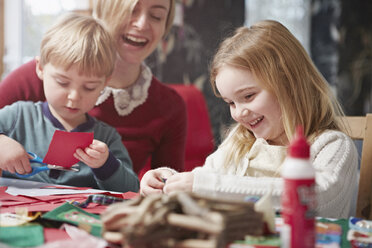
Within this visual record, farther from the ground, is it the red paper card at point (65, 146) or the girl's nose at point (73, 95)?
the girl's nose at point (73, 95)

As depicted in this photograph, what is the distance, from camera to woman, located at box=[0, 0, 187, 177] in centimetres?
182

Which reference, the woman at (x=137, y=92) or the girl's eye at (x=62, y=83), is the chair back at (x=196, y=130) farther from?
the girl's eye at (x=62, y=83)

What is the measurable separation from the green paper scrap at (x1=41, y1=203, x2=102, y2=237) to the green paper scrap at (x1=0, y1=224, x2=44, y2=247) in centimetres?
5

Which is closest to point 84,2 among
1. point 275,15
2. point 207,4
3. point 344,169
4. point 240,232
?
point 207,4

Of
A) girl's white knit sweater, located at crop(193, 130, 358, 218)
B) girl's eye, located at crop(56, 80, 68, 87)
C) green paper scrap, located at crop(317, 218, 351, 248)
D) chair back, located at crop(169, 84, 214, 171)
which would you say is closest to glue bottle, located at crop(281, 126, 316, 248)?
green paper scrap, located at crop(317, 218, 351, 248)

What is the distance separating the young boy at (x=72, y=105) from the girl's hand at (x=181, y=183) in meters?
0.47

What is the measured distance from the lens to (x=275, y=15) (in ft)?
13.1

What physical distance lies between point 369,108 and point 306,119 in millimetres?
3166

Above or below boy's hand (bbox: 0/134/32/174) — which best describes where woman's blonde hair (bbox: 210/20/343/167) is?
above

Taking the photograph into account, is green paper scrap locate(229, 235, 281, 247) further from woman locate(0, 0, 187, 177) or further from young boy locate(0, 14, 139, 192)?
woman locate(0, 0, 187, 177)

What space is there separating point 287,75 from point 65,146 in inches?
26.0

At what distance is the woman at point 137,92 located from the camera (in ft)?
5.96

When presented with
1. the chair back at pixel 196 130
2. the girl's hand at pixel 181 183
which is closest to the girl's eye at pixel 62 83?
the girl's hand at pixel 181 183

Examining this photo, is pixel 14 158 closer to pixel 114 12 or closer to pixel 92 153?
pixel 92 153
